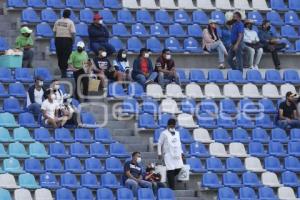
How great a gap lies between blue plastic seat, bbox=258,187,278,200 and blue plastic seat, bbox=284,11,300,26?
20.8 ft

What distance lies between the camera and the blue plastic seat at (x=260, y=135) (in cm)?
2847

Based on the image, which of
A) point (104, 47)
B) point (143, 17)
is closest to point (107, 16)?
point (143, 17)

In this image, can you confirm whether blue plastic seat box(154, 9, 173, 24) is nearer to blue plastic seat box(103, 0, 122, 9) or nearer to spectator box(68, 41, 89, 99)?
blue plastic seat box(103, 0, 122, 9)

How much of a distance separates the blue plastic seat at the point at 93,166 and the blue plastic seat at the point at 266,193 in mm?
3087

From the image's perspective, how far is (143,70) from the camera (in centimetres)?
2870

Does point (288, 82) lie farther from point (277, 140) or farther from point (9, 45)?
point (9, 45)

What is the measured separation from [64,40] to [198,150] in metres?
3.49

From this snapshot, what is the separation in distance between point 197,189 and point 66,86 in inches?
135

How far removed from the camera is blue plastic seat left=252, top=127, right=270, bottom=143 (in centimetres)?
2847

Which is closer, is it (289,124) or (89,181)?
(89,181)

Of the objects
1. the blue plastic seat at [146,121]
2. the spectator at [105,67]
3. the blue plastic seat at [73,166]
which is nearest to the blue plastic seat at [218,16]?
the spectator at [105,67]

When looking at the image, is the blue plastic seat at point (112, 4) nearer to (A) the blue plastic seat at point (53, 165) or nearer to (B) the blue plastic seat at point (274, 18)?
(B) the blue plastic seat at point (274, 18)

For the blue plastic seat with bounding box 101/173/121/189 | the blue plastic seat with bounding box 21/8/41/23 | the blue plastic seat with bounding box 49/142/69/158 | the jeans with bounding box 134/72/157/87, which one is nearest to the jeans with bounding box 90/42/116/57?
the jeans with bounding box 134/72/157/87

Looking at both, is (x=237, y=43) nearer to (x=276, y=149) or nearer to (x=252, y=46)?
(x=252, y=46)
